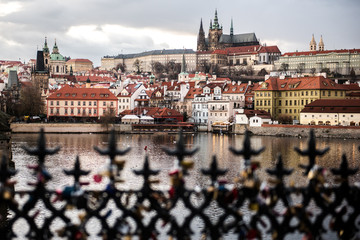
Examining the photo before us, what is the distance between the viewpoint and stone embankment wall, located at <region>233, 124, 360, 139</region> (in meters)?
61.9

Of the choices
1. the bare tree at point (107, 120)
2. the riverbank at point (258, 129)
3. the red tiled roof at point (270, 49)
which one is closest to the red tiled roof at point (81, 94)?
the bare tree at point (107, 120)

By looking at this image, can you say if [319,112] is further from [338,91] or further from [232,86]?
[232,86]

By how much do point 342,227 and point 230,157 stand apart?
1341 inches

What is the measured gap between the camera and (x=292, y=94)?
8019cm

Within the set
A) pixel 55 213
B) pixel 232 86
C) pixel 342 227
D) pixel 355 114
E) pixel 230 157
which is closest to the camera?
pixel 55 213

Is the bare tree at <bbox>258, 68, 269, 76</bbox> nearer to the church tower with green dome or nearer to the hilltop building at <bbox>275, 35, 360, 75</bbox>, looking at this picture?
the hilltop building at <bbox>275, 35, 360, 75</bbox>

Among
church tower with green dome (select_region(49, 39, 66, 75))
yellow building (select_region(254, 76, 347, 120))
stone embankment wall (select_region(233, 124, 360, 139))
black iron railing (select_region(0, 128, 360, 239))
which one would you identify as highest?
church tower with green dome (select_region(49, 39, 66, 75))

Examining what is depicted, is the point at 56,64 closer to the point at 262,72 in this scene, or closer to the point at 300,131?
the point at 262,72

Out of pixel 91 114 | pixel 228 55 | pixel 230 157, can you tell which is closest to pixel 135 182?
pixel 230 157

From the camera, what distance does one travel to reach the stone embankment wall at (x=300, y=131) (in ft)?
203

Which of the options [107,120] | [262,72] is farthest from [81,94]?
[262,72]

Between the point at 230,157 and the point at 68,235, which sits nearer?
the point at 68,235

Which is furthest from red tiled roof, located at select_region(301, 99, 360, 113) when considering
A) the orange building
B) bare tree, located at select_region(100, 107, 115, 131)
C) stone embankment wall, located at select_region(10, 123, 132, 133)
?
the orange building

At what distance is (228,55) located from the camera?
18150cm
